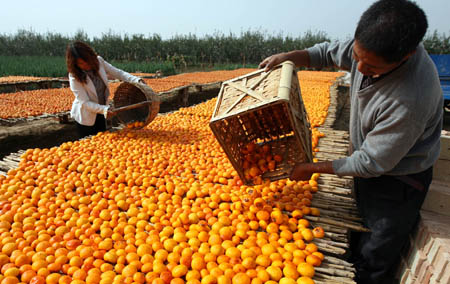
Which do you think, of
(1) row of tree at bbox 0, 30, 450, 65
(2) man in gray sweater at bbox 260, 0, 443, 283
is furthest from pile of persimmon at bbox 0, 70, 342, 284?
(1) row of tree at bbox 0, 30, 450, 65

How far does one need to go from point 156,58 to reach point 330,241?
2964 centimetres

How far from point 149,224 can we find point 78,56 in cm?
281

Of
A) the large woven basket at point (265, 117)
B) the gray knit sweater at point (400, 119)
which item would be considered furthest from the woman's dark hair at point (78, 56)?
the gray knit sweater at point (400, 119)

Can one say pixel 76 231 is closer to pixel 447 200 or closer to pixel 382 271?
pixel 382 271

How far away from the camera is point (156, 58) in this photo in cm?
2864

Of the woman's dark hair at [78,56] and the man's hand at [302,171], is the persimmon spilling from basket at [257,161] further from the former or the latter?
the woman's dark hair at [78,56]

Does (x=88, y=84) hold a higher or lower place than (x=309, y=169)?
higher

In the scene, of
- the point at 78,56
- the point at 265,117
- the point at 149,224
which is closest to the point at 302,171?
the point at 265,117

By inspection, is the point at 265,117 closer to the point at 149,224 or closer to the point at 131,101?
the point at 149,224

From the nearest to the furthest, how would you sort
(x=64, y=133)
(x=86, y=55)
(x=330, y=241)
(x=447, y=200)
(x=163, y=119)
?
1. (x=330, y=241)
2. (x=447, y=200)
3. (x=86, y=55)
4. (x=163, y=119)
5. (x=64, y=133)

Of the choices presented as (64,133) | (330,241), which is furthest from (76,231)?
(64,133)

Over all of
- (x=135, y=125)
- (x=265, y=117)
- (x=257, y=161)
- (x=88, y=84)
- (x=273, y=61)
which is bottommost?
(x=135, y=125)

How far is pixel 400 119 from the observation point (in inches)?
57.5

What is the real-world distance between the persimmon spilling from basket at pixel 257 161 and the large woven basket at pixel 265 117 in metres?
0.03
